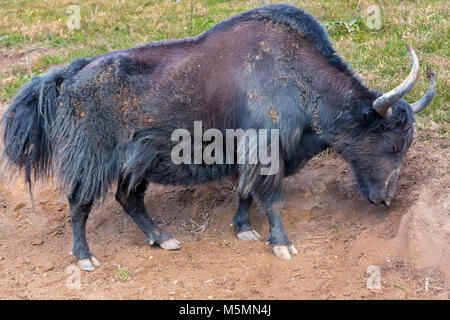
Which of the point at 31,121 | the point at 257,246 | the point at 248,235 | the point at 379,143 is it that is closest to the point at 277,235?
the point at 257,246

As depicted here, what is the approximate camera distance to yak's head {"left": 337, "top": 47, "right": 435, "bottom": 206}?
4340mm

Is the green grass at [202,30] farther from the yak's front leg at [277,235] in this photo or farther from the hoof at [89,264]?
the hoof at [89,264]

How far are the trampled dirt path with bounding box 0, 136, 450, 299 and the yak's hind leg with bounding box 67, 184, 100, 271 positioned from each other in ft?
0.43

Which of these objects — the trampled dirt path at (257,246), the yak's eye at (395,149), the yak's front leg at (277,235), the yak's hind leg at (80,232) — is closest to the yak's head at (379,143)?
the yak's eye at (395,149)

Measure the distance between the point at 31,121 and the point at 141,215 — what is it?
54.1 inches

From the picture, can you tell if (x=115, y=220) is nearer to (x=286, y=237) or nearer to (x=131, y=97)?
(x=131, y=97)

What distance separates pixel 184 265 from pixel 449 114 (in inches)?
128

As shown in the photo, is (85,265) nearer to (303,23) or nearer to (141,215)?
(141,215)

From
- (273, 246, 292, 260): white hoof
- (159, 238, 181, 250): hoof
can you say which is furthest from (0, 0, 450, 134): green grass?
(159, 238, 181, 250): hoof

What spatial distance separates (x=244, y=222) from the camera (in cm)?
509

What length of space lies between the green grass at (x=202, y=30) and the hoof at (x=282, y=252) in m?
2.17

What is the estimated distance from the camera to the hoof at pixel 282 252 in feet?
14.8

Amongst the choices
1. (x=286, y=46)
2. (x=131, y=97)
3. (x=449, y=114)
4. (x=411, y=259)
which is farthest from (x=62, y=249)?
(x=449, y=114)

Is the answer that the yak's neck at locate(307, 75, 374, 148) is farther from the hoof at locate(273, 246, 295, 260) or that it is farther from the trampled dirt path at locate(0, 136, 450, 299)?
the hoof at locate(273, 246, 295, 260)
